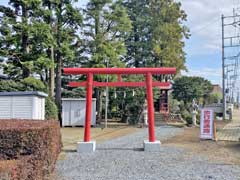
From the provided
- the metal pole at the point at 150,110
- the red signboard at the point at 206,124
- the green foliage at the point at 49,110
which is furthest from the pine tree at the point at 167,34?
the metal pole at the point at 150,110

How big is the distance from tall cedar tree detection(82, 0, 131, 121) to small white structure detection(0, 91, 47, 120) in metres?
8.87

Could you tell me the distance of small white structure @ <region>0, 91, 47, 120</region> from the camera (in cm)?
1594

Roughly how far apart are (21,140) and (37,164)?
1.51 ft

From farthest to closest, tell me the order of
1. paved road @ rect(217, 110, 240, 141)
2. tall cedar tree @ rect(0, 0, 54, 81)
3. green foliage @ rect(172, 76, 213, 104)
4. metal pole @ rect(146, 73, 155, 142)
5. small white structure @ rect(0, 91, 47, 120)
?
green foliage @ rect(172, 76, 213, 104) → tall cedar tree @ rect(0, 0, 54, 81) → small white structure @ rect(0, 91, 47, 120) → paved road @ rect(217, 110, 240, 141) → metal pole @ rect(146, 73, 155, 142)

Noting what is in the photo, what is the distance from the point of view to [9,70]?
1958 cm

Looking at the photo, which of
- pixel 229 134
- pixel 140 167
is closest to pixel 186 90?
pixel 229 134

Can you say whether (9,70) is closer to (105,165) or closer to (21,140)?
(105,165)

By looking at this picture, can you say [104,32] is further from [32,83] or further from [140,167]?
[140,167]

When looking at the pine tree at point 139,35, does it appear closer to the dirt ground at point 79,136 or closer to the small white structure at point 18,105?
the dirt ground at point 79,136

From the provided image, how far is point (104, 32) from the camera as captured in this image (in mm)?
25766

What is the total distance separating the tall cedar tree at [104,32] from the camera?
80.8ft

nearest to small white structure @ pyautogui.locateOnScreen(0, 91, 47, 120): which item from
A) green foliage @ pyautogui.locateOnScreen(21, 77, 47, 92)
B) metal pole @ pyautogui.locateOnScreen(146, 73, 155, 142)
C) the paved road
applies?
green foliage @ pyautogui.locateOnScreen(21, 77, 47, 92)

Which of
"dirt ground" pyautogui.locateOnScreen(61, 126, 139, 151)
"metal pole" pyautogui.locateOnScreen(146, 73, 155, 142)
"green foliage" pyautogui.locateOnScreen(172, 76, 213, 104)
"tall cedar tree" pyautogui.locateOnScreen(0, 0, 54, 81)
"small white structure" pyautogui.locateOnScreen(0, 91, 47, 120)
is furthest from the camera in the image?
"green foliage" pyautogui.locateOnScreen(172, 76, 213, 104)

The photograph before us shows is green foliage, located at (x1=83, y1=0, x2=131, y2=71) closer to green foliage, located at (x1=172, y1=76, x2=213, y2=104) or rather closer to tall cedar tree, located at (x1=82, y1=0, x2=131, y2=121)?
tall cedar tree, located at (x1=82, y1=0, x2=131, y2=121)
